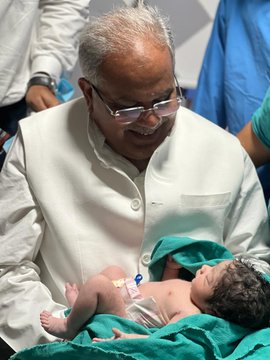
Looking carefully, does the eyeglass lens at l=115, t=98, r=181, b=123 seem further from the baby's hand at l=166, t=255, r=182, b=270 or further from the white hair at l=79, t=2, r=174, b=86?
the baby's hand at l=166, t=255, r=182, b=270

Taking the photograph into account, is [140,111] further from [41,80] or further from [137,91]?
[41,80]

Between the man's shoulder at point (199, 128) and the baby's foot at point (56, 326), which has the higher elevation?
the man's shoulder at point (199, 128)

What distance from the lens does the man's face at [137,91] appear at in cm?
167

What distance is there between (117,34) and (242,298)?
675 mm

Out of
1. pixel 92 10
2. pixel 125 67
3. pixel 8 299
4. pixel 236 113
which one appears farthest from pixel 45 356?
pixel 92 10

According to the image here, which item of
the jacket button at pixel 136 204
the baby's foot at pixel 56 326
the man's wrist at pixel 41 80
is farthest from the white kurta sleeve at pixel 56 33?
the baby's foot at pixel 56 326

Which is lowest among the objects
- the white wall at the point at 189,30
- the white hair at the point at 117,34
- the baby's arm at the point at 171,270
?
the white wall at the point at 189,30

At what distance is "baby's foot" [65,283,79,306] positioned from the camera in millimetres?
1739

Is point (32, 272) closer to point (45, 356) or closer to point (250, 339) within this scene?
point (45, 356)

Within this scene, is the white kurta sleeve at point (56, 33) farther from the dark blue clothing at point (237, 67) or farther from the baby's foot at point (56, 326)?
the baby's foot at point (56, 326)

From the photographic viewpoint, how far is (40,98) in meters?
2.30

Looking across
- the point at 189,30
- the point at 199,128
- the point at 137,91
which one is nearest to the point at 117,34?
the point at 137,91

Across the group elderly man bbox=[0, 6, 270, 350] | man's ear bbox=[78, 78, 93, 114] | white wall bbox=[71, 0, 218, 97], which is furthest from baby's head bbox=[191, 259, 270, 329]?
white wall bbox=[71, 0, 218, 97]

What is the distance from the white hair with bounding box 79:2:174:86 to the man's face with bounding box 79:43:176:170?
0.07 feet
